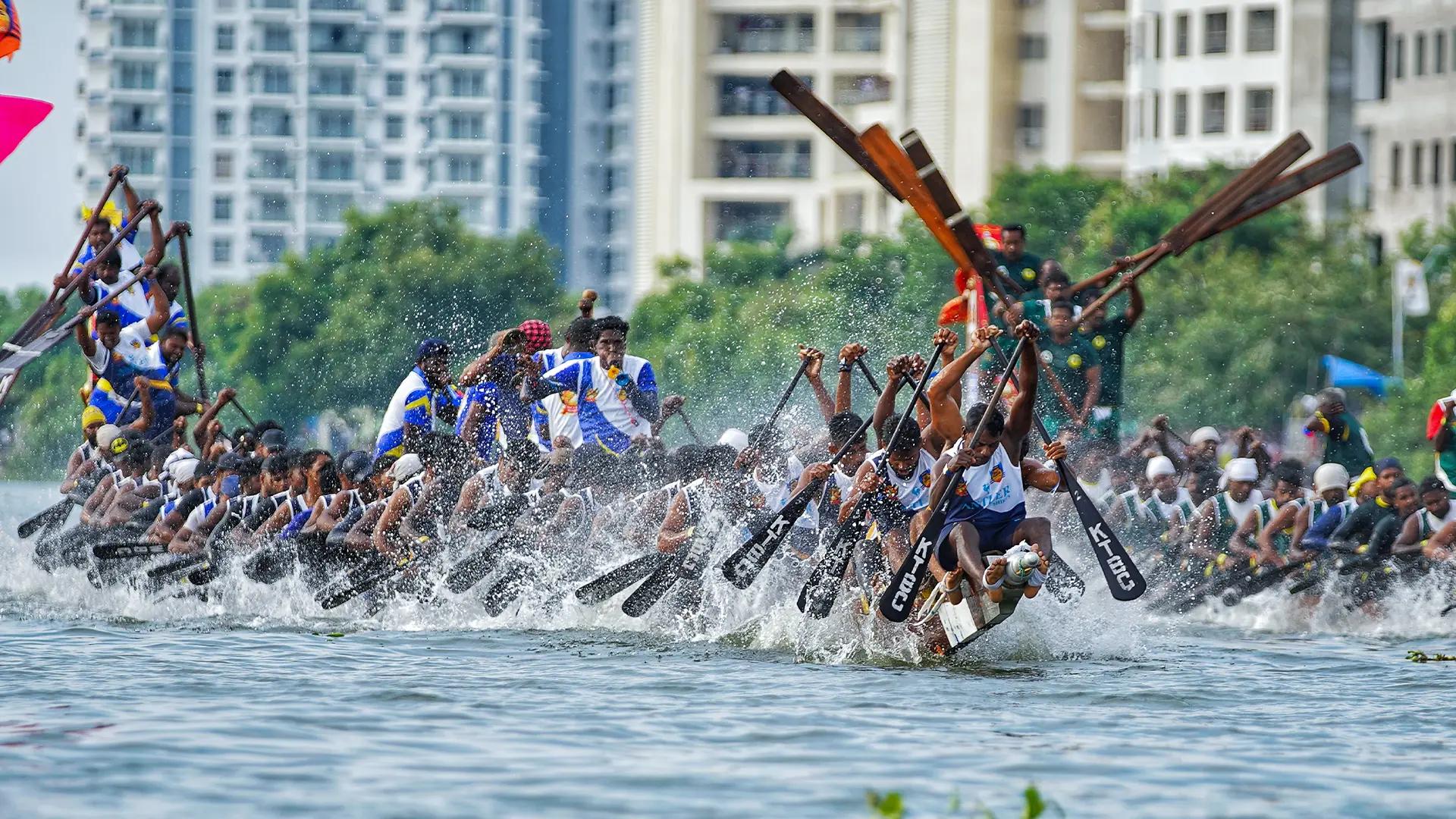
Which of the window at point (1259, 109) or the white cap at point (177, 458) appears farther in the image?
the window at point (1259, 109)

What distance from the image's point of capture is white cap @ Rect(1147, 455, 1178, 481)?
2180 centimetres

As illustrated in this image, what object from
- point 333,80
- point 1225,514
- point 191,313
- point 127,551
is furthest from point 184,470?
point 333,80

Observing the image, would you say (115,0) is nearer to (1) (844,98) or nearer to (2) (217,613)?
(1) (844,98)

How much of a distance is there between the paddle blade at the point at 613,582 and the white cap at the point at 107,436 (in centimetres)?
658

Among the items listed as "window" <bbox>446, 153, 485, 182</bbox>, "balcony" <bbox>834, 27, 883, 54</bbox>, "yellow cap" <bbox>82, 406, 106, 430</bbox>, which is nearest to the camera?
→ "yellow cap" <bbox>82, 406, 106, 430</bbox>

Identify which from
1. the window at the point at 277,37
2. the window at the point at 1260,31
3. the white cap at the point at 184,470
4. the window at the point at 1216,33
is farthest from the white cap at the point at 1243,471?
the window at the point at 277,37

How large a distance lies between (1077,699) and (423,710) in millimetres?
3548

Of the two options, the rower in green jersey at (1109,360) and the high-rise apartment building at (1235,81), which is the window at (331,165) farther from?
the rower in green jersey at (1109,360)

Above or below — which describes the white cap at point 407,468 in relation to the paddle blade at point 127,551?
above

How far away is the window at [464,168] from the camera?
114 m

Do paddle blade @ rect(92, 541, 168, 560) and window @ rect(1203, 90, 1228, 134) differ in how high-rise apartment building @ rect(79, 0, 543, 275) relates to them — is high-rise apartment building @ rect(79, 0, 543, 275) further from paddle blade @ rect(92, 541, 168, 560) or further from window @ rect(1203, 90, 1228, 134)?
paddle blade @ rect(92, 541, 168, 560)

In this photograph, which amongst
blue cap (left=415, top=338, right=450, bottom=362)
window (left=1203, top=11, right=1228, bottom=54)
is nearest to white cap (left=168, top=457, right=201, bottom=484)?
blue cap (left=415, top=338, right=450, bottom=362)

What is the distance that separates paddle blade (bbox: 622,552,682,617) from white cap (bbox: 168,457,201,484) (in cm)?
504

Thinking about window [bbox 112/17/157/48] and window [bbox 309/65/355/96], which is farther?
window [bbox 309/65/355/96]
